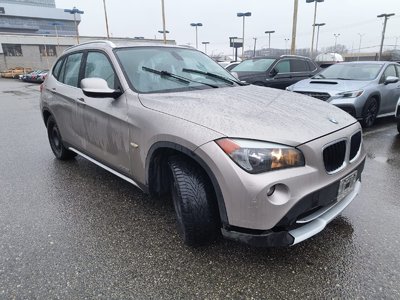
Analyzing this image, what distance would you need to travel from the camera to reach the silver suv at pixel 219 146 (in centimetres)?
220

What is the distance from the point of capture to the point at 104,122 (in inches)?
132

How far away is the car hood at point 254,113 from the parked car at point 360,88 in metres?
3.97

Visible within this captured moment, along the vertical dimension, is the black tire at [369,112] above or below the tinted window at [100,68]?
below

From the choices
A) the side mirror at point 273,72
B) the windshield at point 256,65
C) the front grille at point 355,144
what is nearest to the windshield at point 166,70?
the front grille at point 355,144

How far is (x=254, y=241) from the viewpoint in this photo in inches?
88.5

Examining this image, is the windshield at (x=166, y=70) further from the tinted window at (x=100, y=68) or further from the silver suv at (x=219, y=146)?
the tinted window at (x=100, y=68)

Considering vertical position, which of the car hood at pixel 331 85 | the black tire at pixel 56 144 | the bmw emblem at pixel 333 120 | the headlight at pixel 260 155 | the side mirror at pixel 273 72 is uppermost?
the bmw emblem at pixel 333 120

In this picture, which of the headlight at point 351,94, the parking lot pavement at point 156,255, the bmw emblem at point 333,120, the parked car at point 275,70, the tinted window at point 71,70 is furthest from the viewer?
the parked car at point 275,70

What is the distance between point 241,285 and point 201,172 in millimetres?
853

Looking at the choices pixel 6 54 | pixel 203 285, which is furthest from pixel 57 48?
pixel 203 285

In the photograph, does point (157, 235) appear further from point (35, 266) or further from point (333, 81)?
point (333, 81)

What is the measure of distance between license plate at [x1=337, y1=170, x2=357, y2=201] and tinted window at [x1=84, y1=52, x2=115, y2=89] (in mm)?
2316

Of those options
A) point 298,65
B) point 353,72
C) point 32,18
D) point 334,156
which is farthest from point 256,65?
point 32,18

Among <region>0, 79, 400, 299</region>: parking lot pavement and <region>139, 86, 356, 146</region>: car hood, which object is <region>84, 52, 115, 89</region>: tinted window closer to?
<region>139, 86, 356, 146</region>: car hood
